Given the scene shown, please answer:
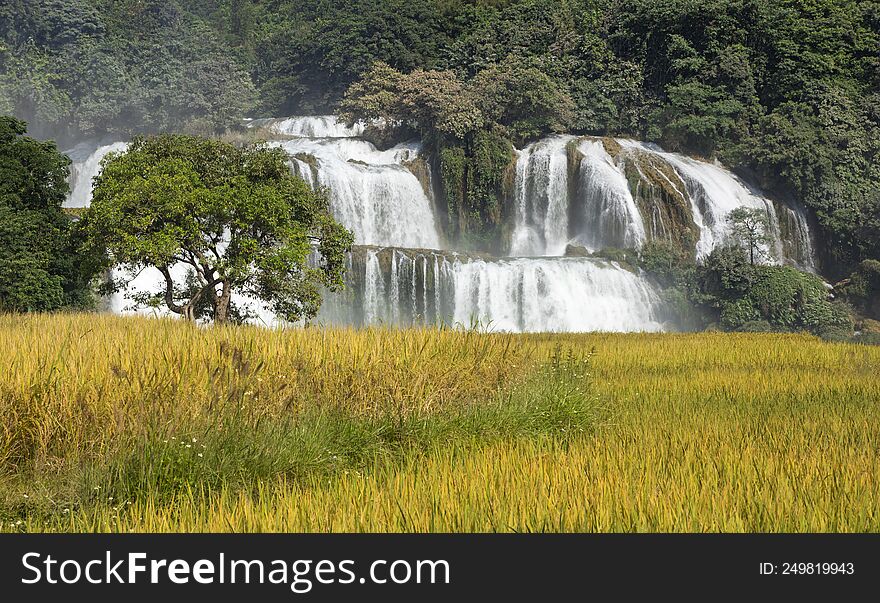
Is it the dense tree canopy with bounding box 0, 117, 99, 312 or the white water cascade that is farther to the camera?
the white water cascade

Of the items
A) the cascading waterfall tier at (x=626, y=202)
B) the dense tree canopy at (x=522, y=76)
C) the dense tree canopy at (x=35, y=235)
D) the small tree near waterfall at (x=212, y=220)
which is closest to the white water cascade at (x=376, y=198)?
the dense tree canopy at (x=522, y=76)

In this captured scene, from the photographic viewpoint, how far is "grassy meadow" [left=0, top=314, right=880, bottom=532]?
13.5 feet

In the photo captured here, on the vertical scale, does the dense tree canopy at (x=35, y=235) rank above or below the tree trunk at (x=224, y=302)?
above

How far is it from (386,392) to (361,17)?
6344 cm

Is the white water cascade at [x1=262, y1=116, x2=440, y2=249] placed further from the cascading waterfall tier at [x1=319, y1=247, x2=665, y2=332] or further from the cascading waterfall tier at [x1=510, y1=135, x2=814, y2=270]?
the cascading waterfall tier at [x1=510, y1=135, x2=814, y2=270]

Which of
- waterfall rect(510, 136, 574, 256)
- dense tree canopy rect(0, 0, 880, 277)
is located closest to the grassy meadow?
waterfall rect(510, 136, 574, 256)

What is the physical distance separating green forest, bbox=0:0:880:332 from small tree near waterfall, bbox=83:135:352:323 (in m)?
19.0

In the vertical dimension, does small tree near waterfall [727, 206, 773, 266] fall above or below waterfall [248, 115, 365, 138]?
below

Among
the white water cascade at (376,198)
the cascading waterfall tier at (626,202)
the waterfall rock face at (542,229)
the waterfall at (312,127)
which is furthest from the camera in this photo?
the waterfall at (312,127)

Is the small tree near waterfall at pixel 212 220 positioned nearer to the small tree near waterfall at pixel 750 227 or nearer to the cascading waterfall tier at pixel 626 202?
the cascading waterfall tier at pixel 626 202

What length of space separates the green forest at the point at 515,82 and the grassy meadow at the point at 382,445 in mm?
28477

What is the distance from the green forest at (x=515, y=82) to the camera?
1695 inches

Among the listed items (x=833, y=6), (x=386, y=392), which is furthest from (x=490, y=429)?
(x=833, y=6)
